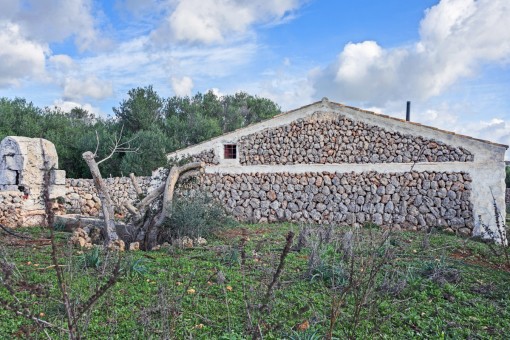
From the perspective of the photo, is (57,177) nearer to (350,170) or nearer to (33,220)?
(33,220)

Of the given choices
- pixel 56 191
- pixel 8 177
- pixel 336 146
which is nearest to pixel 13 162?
pixel 8 177

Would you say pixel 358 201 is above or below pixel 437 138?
below

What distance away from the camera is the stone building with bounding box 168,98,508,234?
43.7 feet

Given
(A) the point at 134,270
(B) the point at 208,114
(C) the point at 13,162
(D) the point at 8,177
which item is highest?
(B) the point at 208,114

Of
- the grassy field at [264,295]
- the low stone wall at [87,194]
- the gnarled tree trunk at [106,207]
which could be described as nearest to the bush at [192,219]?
the gnarled tree trunk at [106,207]

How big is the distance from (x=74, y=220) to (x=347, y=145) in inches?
347

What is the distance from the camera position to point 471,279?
6.56 m

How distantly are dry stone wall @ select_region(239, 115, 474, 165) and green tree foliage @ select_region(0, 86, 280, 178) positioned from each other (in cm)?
554

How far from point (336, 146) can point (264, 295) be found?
1159 cm

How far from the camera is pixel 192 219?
357 inches

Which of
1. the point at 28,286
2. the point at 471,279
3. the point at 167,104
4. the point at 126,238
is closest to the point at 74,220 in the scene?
the point at 126,238

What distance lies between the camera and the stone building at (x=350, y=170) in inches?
525

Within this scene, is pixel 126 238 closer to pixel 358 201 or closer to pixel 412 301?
pixel 412 301

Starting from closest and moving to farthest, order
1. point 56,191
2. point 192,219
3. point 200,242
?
point 200,242 → point 192,219 → point 56,191
